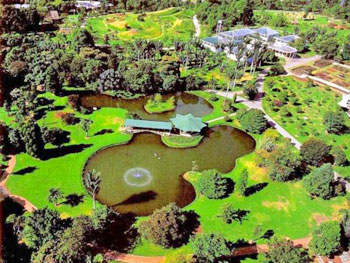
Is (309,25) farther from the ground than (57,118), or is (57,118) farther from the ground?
(309,25)

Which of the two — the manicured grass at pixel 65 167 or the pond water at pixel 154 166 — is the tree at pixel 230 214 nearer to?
the pond water at pixel 154 166

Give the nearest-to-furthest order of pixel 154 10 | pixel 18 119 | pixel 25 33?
pixel 18 119 → pixel 25 33 → pixel 154 10

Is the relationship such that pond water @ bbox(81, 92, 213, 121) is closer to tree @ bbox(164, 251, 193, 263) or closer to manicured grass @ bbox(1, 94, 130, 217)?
manicured grass @ bbox(1, 94, 130, 217)

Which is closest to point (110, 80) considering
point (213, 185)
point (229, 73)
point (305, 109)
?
point (229, 73)

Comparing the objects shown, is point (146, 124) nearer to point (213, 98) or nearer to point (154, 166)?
point (154, 166)

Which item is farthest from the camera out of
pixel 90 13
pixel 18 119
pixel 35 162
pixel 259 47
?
pixel 90 13

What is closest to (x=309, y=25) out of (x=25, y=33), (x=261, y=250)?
(x=25, y=33)

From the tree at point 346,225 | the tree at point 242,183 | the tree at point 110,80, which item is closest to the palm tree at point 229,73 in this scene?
the tree at point 110,80

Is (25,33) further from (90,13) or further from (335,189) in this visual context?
(335,189)
